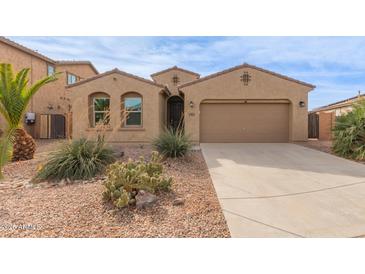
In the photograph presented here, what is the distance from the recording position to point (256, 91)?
1555 cm

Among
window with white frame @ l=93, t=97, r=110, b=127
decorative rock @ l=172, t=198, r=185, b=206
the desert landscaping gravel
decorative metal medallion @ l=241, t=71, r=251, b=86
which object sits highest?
decorative metal medallion @ l=241, t=71, r=251, b=86

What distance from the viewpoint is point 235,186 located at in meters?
6.48

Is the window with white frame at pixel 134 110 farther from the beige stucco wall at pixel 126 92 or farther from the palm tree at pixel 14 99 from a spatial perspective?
the palm tree at pixel 14 99

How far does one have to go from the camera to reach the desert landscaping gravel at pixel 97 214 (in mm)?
4043

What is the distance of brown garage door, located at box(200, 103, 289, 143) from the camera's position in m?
16.0

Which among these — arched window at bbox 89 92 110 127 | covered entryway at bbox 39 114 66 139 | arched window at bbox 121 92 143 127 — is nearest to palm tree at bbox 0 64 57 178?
arched window at bbox 89 92 110 127

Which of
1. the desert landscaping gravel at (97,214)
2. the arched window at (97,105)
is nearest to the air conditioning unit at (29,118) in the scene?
the arched window at (97,105)

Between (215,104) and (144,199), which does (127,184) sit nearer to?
(144,199)

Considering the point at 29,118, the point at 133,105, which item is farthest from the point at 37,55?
the point at 133,105

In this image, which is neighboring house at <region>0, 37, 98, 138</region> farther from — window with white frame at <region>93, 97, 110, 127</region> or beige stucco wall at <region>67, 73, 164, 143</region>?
beige stucco wall at <region>67, 73, 164, 143</region>

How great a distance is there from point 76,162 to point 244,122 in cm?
1119

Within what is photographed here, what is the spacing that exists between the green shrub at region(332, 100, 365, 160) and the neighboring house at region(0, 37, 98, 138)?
14433 millimetres
